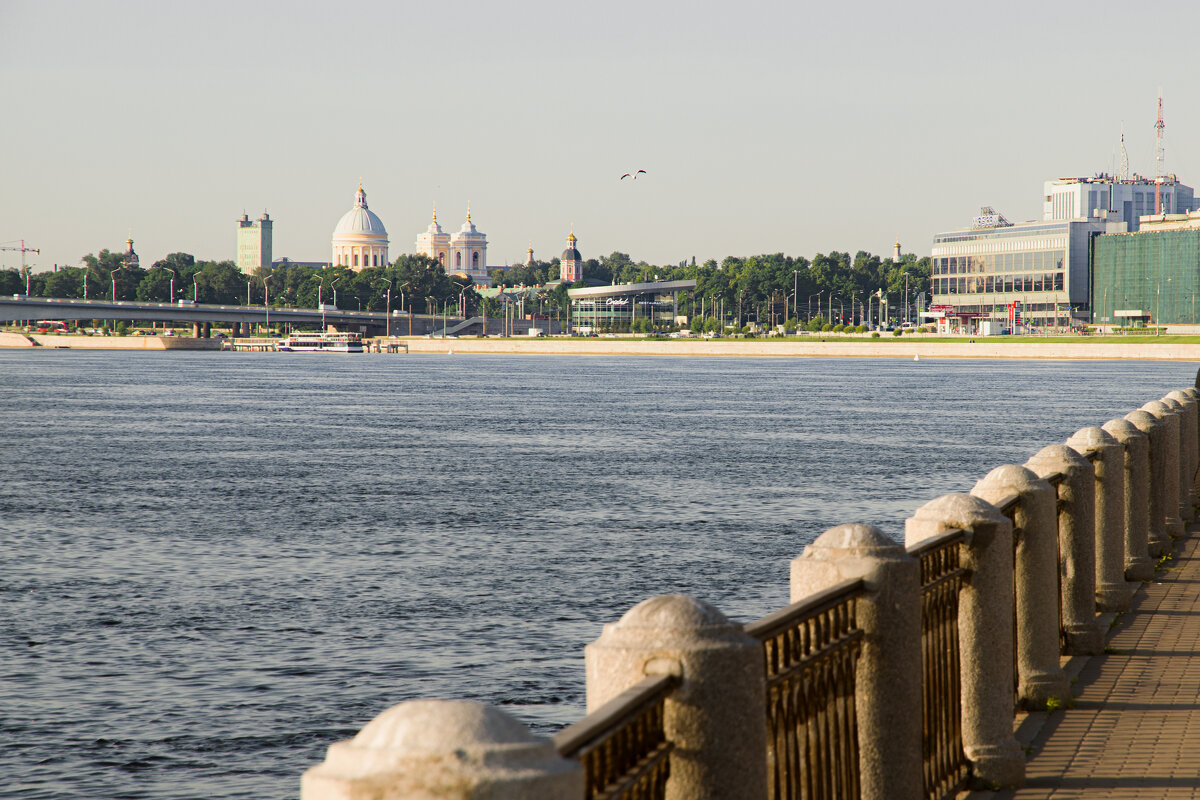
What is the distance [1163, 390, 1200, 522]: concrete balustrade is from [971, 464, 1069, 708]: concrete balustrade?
349 inches

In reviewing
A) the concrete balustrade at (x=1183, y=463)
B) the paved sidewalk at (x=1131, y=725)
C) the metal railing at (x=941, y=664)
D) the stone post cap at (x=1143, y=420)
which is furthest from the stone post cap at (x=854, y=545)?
the concrete balustrade at (x=1183, y=463)

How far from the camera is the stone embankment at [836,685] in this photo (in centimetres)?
288

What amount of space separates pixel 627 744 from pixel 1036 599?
5.39 m

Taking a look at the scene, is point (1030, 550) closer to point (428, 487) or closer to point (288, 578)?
point (288, 578)

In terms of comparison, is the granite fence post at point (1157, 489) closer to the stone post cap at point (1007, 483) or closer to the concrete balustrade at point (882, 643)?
the stone post cap at point (1007, 483)

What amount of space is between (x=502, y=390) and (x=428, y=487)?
5745 centimetres

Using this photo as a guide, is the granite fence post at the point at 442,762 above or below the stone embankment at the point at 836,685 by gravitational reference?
above

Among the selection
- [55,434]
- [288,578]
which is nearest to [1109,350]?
[55,434]

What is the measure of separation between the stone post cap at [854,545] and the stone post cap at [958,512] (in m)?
1.32

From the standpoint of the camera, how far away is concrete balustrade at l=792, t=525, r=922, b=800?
5.76 meters

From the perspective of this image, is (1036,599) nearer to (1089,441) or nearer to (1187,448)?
(1089,441)

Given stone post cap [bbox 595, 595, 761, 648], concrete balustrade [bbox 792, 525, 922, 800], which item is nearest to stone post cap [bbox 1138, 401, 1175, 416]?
concrete balustrade [bbox 792, 525, 922, 800]

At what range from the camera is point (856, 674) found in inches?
232

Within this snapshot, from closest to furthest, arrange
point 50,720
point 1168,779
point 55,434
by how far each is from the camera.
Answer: point 1168,779 → point 50,720 → point 55,434
